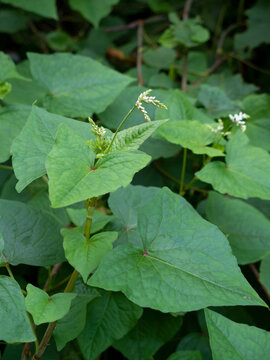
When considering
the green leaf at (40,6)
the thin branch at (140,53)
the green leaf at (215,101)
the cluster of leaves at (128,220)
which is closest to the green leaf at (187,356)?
the cluster of leaves at (128,220)

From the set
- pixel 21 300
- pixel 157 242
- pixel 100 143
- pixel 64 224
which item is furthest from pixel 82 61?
pixel 21 300

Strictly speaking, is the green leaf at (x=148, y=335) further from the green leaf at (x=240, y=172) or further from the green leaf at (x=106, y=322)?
the green leaf at (x=240, y=172)

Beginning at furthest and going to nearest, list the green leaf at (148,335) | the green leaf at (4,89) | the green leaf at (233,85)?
the green leaf at (233,85) < the green leaf at (4,89) < the green leaf at (148,335)

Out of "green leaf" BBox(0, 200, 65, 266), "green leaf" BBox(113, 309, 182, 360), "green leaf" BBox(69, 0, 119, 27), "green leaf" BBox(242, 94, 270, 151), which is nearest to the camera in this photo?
"green leaf" BBox(0, 200, 65, 266)

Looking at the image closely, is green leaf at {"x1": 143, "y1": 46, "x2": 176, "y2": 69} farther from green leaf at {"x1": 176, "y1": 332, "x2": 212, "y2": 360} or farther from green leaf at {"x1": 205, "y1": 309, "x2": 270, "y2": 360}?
green leaf at {"x1": 205, "y1": 309, "x2": 270, "y2": 360}

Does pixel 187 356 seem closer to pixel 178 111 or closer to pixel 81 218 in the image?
pixel 81 218

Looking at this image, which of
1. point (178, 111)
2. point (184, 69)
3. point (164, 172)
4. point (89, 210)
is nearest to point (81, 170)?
point (89, 210)

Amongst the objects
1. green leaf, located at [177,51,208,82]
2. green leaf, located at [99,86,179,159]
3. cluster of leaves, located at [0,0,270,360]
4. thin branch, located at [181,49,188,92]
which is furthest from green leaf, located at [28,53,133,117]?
green leaf, located at [177,51,208,82]
